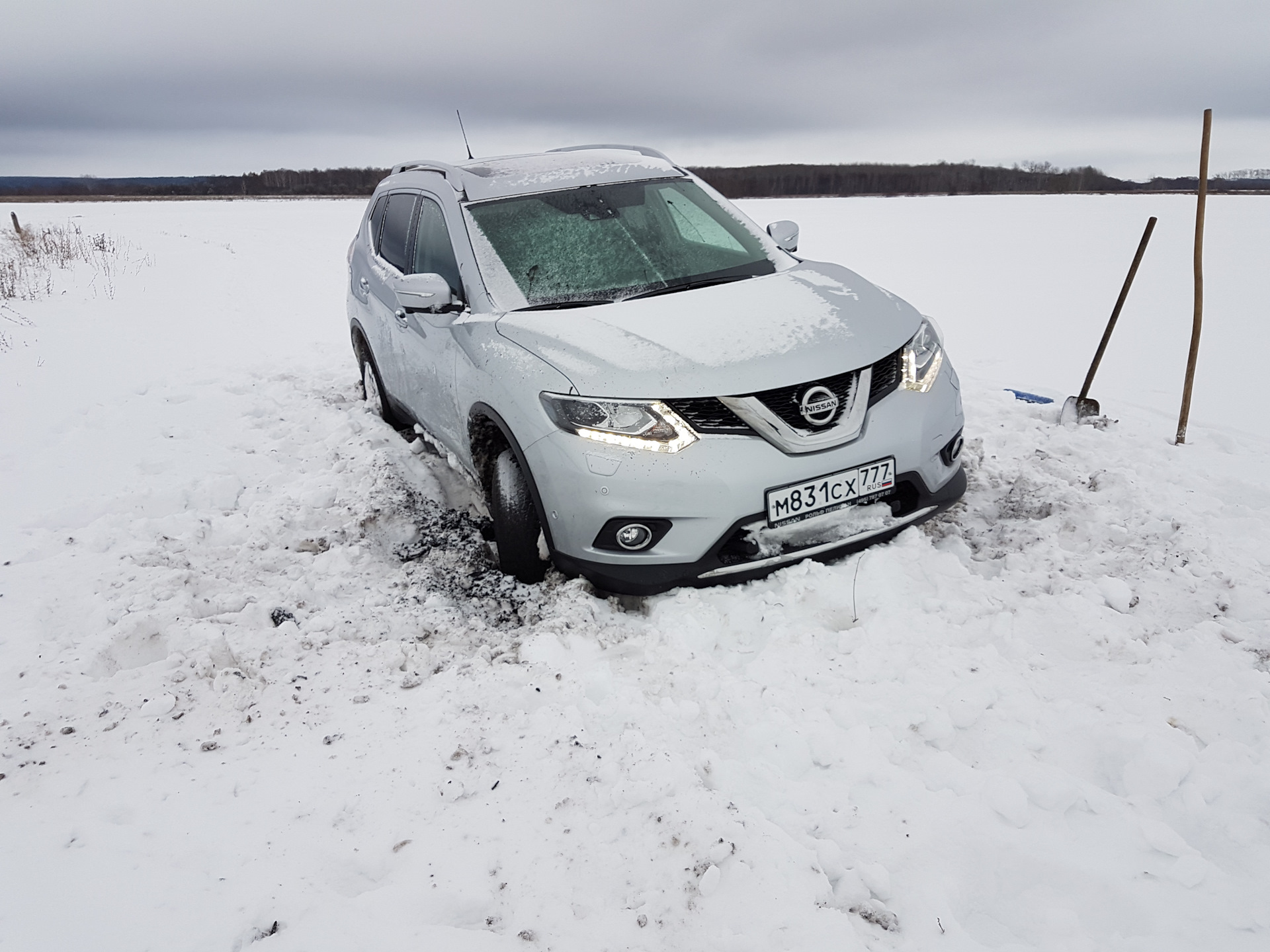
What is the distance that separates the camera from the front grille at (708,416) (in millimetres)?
2842

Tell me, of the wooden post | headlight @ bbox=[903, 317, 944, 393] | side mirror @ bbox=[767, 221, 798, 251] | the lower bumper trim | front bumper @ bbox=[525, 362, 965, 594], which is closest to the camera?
front bumper @ bbox=[525, 362, 965, 594]

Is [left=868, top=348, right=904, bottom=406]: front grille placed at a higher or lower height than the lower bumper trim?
higher

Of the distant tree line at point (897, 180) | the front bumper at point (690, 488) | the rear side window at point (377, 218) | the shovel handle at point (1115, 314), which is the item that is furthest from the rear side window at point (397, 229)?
the distant tree line at point (897, 180)

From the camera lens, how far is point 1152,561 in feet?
10.9

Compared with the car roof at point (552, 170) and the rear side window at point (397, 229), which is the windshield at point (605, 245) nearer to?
the car roof at point (552, 170)

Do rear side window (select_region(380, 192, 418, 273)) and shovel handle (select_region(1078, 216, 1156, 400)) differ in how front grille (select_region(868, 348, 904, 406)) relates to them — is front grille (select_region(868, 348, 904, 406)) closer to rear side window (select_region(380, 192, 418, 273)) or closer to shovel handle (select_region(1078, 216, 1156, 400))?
shovel handle (select_region(1078, 216, 1156, 400))

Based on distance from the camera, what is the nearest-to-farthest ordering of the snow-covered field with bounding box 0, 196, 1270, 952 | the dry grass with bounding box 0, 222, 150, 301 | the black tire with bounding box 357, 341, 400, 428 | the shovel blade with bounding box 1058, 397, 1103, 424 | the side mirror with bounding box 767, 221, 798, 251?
1. the snow-covered field with bounding box 0, 196, 1270, 952
2. the side mirror with bounding box 767, 221, 798, 251
3. the shovel blade with bounding box 1058, 397, 1103, 424
4. the black tire with bounding box 357, 341, 400, 428
5. the dry grass with bounding box 0, 222, 150, 301

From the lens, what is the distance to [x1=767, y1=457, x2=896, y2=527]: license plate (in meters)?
2.88

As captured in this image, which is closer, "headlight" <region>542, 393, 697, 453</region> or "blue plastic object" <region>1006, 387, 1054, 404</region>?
"headlight" <region>542, 393, 697, 453</region>

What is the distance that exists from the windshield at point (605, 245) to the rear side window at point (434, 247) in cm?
21

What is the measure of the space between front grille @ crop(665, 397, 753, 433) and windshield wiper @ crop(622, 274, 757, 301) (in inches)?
34.2

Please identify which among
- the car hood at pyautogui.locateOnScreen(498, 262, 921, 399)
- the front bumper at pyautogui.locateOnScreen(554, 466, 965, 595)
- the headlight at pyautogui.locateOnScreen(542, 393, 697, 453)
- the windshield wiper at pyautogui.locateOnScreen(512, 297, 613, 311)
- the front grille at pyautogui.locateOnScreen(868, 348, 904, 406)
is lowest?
the front bumper at pyautogui.locateOnScreen(554, 466, 965, 595)

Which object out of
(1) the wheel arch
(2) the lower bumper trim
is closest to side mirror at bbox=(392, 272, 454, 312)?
(1) the wheel arch

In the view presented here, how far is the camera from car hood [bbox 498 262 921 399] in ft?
9.42
